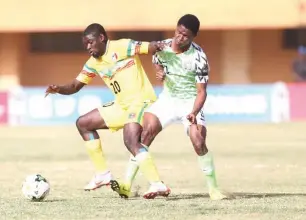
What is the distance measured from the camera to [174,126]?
29.0 meters

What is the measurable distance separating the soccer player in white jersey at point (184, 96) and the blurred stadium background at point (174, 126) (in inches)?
16.4

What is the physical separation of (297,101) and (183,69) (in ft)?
59.4

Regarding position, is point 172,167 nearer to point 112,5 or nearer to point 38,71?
point 112,5

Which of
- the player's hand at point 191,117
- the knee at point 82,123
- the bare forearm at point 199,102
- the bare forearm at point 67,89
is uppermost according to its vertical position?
the bare forearm at point 67,89

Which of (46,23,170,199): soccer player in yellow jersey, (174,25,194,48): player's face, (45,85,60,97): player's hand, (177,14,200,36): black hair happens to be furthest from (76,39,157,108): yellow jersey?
(177,14,200,36): black hair

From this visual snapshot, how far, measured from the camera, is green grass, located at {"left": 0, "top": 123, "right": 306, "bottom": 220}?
999 centimetres

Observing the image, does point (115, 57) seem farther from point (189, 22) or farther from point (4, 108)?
point (4, 108)

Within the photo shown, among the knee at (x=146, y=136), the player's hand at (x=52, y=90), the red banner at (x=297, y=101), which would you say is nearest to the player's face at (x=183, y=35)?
the knee at (x=146, y=136)

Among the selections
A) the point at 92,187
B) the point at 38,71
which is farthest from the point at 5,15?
the point at 92,187

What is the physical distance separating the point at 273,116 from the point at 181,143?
708 centimetres

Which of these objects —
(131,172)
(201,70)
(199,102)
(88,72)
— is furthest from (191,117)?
(88,72)

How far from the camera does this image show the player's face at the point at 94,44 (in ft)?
37.4

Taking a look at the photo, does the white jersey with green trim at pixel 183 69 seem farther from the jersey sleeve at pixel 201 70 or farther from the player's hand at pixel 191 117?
the player's hand at pixel 191 117

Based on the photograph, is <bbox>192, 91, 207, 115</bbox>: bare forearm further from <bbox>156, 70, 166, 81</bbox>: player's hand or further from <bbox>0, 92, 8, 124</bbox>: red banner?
<bbox>0, 92, 8, 124</bbox>: red banner
